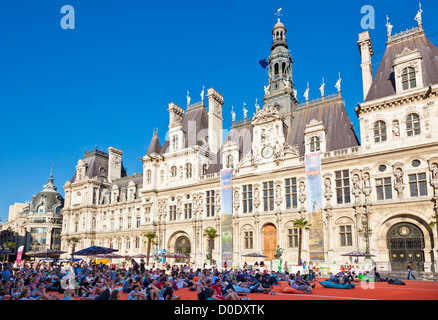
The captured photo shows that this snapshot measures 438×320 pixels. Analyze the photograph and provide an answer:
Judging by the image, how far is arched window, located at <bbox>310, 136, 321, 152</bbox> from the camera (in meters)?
43.9

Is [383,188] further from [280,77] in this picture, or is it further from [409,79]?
[280,77]

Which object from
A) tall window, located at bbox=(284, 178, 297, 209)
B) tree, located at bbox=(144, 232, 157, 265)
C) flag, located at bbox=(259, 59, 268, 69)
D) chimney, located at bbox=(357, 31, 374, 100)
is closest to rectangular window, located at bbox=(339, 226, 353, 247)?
tall window, located at bbox=(284, 178, 297, 209)

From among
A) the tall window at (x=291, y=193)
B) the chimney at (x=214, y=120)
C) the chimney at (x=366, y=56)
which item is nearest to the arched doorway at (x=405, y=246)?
the tall window at (x=291, y=193)

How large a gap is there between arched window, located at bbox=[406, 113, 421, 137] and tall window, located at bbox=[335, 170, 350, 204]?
7487mm

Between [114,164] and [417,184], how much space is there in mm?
59799

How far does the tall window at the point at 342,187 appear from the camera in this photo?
132 ft

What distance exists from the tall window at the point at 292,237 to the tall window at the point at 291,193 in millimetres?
2750

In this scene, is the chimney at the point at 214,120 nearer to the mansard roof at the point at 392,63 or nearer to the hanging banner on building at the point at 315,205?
the hanging banner on building at the point at 315,205

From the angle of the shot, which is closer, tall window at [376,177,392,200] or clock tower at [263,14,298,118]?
tall window at [376,177,392,200]

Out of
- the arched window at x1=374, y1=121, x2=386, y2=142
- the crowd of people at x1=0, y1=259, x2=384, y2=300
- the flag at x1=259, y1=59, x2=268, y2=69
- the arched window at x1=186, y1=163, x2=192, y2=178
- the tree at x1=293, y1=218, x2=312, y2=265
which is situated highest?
the flag at x1=259, y1=59, x2=268, y2=69

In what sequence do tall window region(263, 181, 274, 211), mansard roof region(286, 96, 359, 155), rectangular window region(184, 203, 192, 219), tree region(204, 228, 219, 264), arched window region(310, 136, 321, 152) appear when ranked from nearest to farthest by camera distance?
mansard roof region(286, 96, 359, 155) < arched window region(310, 136, 321, 152) < tall window region(263, 181, 274, 211) < tree region(204, 228, 219, 264) < rectangular window region(184, 203, 192, 219)

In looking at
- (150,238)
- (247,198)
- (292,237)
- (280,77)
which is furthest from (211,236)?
(280,77)

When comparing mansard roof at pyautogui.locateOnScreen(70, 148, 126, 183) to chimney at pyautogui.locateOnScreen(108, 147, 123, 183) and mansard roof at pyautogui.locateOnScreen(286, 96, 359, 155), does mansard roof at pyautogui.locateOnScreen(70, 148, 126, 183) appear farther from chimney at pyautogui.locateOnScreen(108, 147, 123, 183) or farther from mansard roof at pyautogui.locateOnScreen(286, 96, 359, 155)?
mansard roof at pyautogui.locateOnScreen(286, 96, 359, 155)

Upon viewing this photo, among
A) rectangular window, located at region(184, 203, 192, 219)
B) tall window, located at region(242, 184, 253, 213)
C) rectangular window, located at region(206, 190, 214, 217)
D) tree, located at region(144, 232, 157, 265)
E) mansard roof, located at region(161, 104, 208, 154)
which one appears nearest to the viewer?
tall window, located at region(242, 184, 253, 213)
